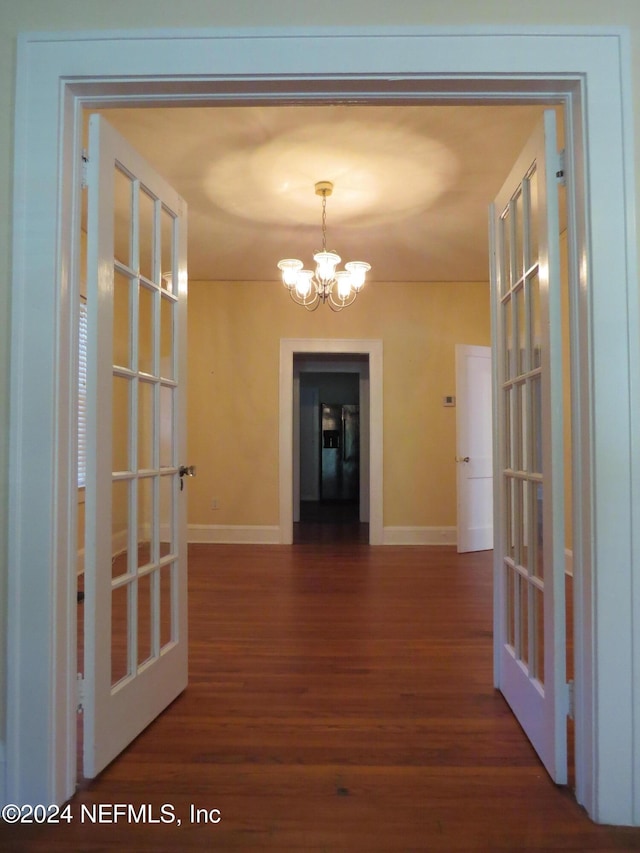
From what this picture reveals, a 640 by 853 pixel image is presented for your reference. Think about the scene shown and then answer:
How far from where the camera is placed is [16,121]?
1.61 metres

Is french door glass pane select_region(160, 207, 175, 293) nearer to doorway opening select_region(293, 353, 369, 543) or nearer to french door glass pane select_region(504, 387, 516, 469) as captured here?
french door glass pane select_region(504, 387, 516, 469)

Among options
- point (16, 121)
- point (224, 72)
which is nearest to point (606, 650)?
point (224, 72)

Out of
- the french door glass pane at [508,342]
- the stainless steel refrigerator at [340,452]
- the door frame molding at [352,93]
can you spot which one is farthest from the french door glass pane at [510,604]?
the stainless steel refrigerator at [340,452]

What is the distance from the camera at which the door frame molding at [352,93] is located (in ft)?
5.01

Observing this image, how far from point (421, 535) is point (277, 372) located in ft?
7.73

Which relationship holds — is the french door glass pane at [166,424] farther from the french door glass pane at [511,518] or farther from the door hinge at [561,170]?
the door hinge at [561,170]

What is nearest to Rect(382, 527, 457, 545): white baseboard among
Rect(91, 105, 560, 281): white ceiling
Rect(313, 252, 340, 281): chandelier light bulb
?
Rect(91, 105, 560, 281): white ceiling

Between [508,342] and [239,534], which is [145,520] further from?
[239,534]

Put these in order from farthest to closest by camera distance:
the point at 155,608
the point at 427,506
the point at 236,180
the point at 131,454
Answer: the point at 427,506, the point at 236,180, the point at 155,608, the point at 131,454

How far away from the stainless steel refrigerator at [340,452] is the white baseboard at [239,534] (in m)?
5.31

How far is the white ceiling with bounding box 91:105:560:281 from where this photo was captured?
2.90 meters

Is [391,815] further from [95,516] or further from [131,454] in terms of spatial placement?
[131,454]

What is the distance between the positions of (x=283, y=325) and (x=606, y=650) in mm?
5005

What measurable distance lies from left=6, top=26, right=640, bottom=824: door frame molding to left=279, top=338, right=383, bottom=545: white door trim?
170 inches
